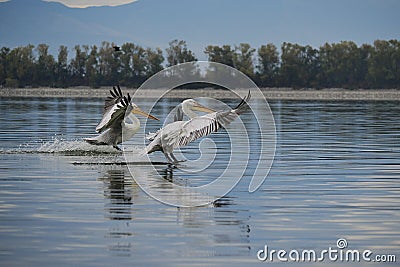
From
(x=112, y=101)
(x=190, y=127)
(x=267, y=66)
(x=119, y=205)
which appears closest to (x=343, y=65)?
(x=267, y=66)

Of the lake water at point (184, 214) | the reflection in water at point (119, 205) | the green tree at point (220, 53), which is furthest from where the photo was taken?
the green tree at point (220, 53)

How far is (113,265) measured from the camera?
9227 mm

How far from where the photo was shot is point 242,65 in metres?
148

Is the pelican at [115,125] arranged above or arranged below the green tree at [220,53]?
below

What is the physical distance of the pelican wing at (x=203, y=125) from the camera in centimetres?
1653

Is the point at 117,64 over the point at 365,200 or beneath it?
over

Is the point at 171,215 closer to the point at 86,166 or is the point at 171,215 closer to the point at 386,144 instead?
the point at 86,166

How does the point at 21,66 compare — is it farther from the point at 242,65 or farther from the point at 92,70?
the point at 242,65

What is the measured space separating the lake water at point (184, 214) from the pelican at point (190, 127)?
1.49 ft

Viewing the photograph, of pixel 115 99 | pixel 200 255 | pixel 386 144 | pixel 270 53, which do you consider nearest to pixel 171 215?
pixel 200 255

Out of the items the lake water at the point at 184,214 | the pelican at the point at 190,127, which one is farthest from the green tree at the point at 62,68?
the pelican at the point at 190,127

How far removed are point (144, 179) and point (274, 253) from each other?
245 inches

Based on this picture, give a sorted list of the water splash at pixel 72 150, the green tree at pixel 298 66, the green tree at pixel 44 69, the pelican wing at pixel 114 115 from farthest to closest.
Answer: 1. the green tree at pixel 298 66
2. the green tree at pixel 44 69
3. the water splash at pixel 72 150
4. the pelican wing at pixel 114 115

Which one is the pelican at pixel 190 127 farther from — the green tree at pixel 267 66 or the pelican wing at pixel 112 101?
the green tree at pixel 267 66
